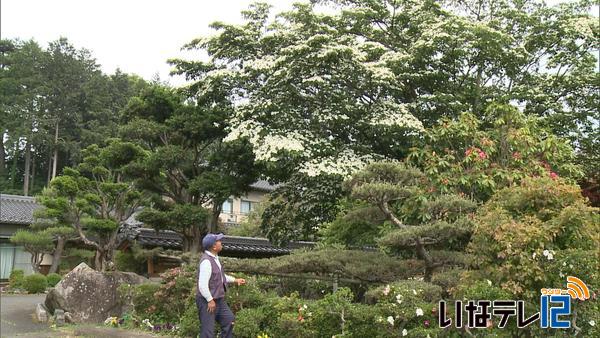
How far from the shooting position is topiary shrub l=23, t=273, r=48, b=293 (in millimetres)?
18531

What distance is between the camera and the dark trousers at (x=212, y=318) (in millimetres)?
6176

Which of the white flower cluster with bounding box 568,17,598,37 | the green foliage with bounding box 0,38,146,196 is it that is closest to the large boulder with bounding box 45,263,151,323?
the white flower cluster with bounding box 568,17,598,37

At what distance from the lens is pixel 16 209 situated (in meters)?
24.9

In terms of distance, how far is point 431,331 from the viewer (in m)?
6.29

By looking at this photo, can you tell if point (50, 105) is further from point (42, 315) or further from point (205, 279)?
point (205, 279)

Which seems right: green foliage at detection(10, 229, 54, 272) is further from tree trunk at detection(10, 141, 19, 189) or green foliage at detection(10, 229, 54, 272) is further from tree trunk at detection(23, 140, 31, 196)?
tree trunk at detection(10, 141, 19, 189)

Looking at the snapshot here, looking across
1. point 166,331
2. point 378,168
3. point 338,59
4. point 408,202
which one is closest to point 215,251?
point 378,168

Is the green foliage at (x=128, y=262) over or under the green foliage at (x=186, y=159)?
under

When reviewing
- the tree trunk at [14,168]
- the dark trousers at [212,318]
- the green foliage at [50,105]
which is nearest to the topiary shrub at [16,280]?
the dark trousers at [212,318]

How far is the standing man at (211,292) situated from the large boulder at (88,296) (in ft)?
20.3

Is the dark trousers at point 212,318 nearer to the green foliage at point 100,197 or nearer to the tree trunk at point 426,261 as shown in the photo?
the tree trunk at point 426,261

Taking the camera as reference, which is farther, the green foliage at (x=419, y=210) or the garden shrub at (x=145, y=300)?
the garden shrub at (x=145, y=300)

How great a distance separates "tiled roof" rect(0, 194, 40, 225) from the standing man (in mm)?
20189

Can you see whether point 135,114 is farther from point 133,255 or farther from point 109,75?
point 109,75
